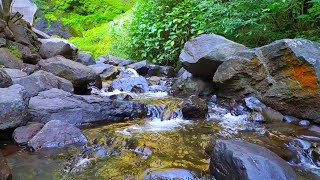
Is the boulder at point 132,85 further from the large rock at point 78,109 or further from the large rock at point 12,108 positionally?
the large rock at point 12,108

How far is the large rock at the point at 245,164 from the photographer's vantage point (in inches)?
108

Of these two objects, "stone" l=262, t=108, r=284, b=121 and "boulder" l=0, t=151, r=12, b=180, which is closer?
"boulder" l=0, t=151, r=12, b=180

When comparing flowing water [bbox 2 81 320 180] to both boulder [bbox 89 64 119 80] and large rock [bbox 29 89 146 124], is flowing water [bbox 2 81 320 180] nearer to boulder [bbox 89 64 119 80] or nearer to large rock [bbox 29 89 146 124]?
large rock [bbox 29 89 146 124]

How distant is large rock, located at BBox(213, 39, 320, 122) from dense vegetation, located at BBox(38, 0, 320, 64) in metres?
0.89

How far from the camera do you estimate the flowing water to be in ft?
10.8

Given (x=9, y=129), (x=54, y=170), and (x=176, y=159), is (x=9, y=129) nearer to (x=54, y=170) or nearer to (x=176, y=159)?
(x=54, y=170)

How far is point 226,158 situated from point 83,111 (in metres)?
2.83

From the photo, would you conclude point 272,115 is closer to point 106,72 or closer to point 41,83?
point 41,83

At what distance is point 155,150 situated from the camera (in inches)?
153

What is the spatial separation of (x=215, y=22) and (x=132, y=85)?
101 inches

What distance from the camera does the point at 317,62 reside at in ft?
16.7

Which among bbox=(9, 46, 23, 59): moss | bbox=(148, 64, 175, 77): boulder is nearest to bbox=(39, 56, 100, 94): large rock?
bbox=(9, 46, 23, 59): moss

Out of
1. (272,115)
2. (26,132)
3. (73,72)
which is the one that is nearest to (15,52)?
(73,72)

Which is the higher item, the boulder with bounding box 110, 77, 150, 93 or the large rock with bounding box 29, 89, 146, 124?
the large rock with bounding box 29, 89, 146, 124
